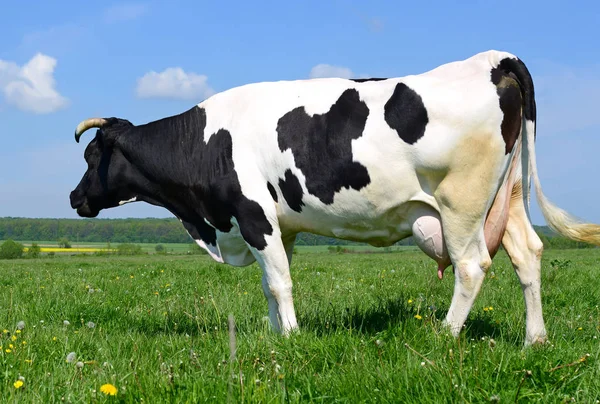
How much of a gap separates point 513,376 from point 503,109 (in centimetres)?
276

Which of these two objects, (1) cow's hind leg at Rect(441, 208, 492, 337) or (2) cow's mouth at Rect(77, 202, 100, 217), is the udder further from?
(2) cow's mouth at Rect(77, 202, 100, 217)

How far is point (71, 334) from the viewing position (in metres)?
6.54

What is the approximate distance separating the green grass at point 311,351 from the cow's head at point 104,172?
1.42 m

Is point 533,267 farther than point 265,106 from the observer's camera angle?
No

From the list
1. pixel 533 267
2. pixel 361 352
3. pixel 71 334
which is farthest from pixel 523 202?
pixel 71 334

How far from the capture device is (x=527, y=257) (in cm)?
639

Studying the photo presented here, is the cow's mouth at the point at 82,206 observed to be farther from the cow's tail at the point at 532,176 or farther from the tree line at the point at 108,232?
the tree line at the point at 108,232

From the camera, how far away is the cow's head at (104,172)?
27.5ft

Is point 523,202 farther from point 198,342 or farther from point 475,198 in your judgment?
point 198,342

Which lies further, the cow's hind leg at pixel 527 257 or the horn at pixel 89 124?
the horn at pixel 89 124

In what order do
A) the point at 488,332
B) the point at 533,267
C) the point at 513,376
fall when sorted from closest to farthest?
1. the point at 513,376
2. the point at 533,267
3. the point at 488,332

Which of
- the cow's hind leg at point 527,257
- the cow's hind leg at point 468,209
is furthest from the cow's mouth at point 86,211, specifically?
the cow's hind leg at point 527,257

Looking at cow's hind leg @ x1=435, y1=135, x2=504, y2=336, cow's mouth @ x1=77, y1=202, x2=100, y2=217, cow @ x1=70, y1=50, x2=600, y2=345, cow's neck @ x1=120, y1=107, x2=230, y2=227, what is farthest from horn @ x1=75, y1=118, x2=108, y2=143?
cow's hind leg @ x1=435, y1=135, x2=504, y2=336

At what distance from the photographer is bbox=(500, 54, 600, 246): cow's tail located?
6109 millimetres
